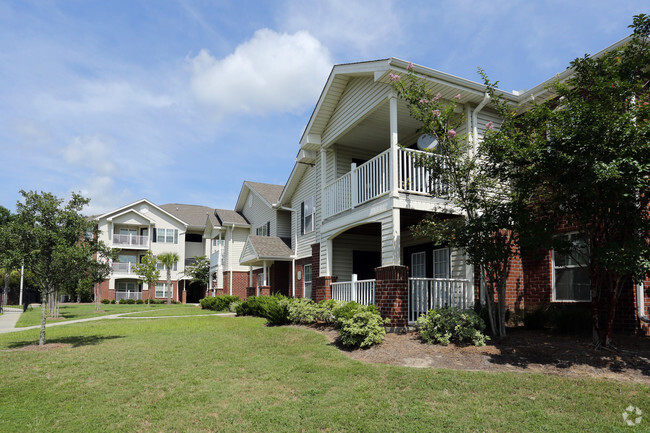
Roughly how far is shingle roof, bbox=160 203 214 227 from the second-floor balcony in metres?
38.4

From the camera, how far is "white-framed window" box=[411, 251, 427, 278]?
50.3 ft

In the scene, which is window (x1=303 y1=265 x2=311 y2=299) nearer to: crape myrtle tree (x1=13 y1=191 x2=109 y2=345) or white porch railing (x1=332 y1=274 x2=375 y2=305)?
white porch railing (x1=332 y1=274 x2=375 y2=305)

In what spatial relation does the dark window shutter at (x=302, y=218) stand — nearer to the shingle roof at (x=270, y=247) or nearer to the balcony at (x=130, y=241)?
the shingle roof at (x=270, y=247)

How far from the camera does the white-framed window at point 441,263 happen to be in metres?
14.2

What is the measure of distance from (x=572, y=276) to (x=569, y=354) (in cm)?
368

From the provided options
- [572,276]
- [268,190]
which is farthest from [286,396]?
[268,190]

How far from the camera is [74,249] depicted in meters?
11.4

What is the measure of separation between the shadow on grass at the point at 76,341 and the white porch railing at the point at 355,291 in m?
6.63

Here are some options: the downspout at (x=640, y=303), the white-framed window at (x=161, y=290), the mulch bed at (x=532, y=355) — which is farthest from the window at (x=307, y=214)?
the white-framed window at (x=161, y=290)

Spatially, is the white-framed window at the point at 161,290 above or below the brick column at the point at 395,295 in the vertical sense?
below

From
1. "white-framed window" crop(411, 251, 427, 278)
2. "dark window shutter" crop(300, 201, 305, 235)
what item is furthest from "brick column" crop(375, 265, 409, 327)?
"dark window shutter" crop(300, 201, 305, 235)

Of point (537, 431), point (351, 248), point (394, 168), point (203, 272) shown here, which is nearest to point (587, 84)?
point (394, 168)

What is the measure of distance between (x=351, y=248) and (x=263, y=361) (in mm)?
9187

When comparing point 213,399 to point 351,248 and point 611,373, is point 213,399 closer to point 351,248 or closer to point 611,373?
point 611,373
